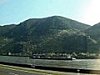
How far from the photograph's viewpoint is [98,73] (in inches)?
1508

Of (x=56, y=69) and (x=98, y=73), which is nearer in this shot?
(x=98, y=73)

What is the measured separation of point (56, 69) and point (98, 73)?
13482mm

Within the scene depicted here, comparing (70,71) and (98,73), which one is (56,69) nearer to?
(70,71)

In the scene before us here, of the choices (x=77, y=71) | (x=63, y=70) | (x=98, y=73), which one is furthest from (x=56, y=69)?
(x=98, y=73)

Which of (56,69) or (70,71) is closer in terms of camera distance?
(70,71)

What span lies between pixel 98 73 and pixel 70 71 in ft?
26.2

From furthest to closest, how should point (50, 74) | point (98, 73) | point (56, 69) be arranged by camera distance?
1. point (56, 69)
2. point (50, 74)
3. point (98, 73)

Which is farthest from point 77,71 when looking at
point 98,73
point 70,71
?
point 98,73

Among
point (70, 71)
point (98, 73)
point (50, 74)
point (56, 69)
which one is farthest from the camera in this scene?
point (56, 69)

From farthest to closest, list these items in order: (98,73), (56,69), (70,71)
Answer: (56,69)
(70,71)
(98,73)

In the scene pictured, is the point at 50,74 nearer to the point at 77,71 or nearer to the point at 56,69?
the point at 77,71

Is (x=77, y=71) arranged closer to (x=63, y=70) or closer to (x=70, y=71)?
(x=70, y=71)

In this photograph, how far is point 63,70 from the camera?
48469 mm

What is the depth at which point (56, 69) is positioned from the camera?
166 ft
